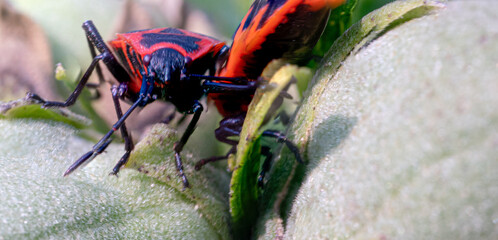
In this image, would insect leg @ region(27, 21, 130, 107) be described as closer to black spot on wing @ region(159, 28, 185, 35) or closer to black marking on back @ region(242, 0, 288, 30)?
black spot on wing @ region(159, 28, 185, 35)

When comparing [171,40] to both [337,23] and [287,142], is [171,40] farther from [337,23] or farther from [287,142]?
[287,142]

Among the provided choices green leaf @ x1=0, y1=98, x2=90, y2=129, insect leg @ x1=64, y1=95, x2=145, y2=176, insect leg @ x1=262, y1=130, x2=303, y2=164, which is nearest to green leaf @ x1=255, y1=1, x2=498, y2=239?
insect leg @ x1=262, y1=130, x2=303, y2=164

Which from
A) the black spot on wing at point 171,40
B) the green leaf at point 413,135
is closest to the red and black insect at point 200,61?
the black spot on wing at point 171,40

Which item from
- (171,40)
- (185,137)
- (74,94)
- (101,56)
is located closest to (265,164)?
(185,137)

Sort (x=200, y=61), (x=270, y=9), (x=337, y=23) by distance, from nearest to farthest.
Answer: (x=337, y=23) → (x=270, y=9) → (x=200, y=61)

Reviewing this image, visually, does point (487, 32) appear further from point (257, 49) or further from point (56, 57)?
point (56, 57)

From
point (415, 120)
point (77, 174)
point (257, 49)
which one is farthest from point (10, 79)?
point (415, 120)
